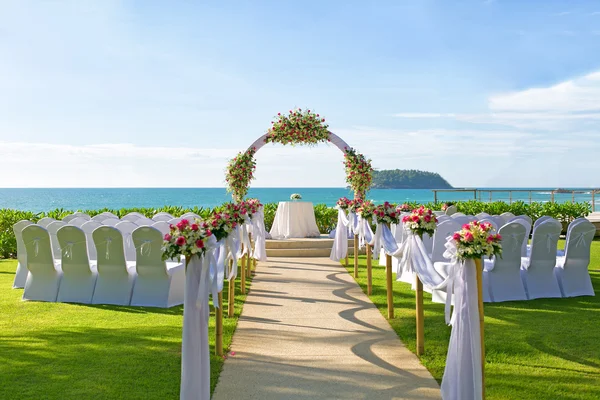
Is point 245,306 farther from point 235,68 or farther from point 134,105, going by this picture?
point 134,105

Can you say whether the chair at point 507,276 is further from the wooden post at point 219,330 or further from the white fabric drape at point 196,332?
the white fabric drape at point 196,332

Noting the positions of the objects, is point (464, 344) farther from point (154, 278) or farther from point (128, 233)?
point (128, 233)

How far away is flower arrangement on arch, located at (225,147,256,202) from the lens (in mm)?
14430

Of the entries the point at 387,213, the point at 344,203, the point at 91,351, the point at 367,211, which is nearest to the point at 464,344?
the point at 91,351

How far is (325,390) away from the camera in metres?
4.39

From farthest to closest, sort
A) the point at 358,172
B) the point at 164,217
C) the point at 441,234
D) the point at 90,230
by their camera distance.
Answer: the point at 358,172 < the point at 164,217 < the point at 90,230 < the point at 441,234

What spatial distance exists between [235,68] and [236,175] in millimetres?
8772

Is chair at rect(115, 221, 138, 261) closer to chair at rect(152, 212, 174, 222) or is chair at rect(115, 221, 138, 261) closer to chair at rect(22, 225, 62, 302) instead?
chair at rect(152, 212, 174, 222)

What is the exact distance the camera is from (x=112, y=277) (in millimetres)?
7848

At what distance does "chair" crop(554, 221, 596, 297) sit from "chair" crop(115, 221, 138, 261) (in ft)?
22.2

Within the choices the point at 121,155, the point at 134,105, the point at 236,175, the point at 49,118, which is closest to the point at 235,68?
the point at 236,175

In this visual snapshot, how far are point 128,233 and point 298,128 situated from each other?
6374 millimetres

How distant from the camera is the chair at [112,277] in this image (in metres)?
7.64

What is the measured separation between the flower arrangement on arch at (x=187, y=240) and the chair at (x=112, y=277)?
136 inches
